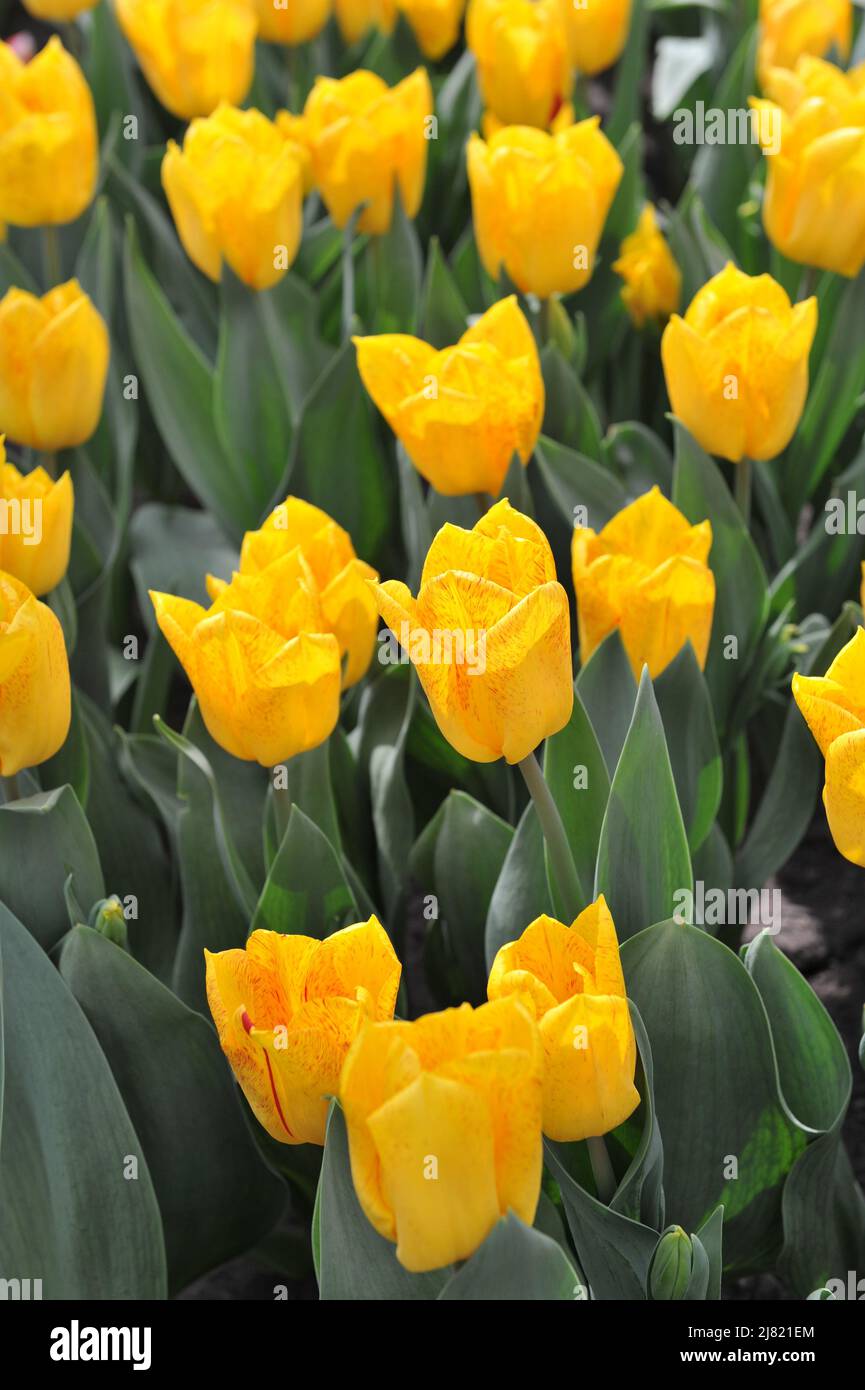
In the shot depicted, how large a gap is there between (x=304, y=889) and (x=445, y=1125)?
17.9 inches

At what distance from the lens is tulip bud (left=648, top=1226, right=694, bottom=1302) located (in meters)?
0.92

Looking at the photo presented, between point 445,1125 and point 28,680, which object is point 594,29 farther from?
point 445,1125

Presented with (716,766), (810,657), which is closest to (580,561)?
(716,766)

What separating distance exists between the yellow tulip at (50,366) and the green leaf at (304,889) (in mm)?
542

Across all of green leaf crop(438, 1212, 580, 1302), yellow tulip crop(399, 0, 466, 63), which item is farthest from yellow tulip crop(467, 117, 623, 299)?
green leaf crop(438, 1212, 580, 1302)

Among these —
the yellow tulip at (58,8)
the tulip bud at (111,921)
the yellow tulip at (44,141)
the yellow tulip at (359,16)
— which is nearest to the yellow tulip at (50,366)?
the yellow tulip at (44,141)

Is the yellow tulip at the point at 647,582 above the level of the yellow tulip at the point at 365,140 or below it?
below

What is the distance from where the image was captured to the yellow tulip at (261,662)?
3.47ft

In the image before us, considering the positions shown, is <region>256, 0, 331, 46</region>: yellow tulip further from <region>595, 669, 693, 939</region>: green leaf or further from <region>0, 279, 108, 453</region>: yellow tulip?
<region>595, 669, 693, 939</region>: green leaf

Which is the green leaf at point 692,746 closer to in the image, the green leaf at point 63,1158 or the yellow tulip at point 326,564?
the yellow tulip at point 326,564

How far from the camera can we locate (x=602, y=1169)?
981mm

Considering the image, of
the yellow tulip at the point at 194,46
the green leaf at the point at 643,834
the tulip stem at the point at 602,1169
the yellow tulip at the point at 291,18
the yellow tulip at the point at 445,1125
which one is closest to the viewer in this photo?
the yellow tulip at the point at 445,1125

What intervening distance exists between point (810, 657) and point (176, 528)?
2.72 ft

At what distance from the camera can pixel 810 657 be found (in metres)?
1.45
